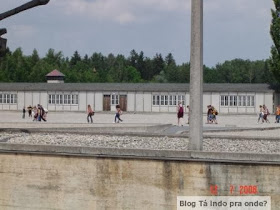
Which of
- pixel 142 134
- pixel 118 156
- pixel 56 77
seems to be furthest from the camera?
pixel 56 77

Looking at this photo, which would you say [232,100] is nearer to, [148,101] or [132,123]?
[148,101]

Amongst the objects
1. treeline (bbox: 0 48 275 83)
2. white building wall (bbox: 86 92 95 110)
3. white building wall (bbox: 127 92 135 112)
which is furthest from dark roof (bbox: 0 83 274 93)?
treeline (bbox: 0 48 275 83)

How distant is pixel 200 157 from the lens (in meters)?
12.5

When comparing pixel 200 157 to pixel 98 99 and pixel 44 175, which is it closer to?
pixel 44 175

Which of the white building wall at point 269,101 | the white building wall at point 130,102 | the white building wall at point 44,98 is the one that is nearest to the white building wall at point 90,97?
the white building wall at point 130,102

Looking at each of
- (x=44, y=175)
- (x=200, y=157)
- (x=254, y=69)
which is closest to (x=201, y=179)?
(x=200, y=157)

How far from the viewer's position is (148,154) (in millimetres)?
12844

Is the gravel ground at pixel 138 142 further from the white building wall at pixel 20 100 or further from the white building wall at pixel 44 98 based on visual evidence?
the white building wall at pixel 20 100

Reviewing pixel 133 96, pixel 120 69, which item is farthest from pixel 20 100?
pixel 120 69

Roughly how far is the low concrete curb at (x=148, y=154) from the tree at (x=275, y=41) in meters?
58.0

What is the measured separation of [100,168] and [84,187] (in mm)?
518

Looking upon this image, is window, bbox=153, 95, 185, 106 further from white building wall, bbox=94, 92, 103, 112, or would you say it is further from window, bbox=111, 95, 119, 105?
white building wall, bbox=94, 92, 103, 112

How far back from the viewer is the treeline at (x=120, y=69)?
360 ft

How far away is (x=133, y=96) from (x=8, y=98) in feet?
46.6
